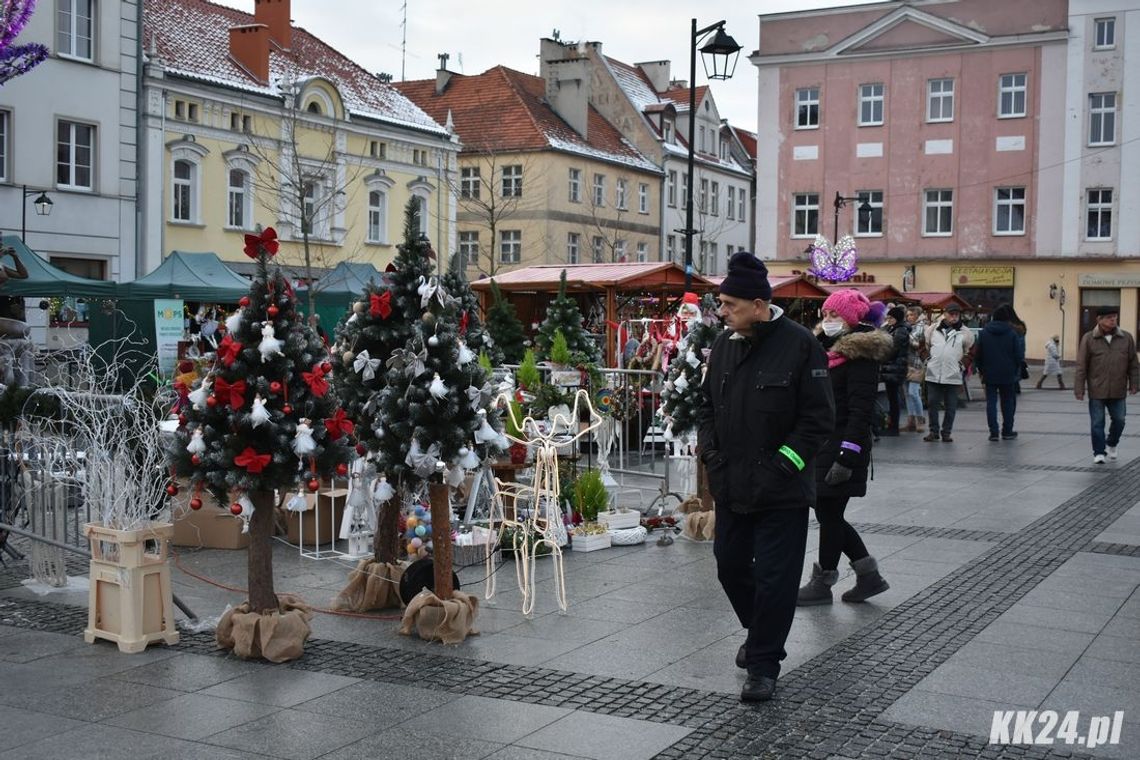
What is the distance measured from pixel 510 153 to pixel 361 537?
1801 inches

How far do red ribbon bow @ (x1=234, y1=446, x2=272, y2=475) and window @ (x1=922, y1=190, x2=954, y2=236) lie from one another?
137 feet

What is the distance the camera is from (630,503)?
11.9 meters

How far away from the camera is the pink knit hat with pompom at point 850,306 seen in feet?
25.0

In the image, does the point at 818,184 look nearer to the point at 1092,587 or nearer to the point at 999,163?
the point at 999,163

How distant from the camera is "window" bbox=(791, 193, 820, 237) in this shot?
4775 cm

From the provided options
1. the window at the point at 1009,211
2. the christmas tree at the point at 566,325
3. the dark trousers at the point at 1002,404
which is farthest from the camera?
the window at the point at 1009,211

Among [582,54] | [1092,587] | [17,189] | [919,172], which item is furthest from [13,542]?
[582,54]

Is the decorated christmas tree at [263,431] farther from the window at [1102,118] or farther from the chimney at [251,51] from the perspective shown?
the window at [1102,118]

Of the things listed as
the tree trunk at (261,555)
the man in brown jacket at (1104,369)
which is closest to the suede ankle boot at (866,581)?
the tree trunk at (261,555)

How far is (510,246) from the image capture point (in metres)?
54.6

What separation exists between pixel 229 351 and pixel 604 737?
2.76m

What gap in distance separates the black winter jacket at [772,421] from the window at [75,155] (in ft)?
89.0

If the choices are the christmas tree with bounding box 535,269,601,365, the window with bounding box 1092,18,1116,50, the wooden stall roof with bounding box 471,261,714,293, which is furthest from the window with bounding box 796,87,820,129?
the christmas tree with bounding box 535,269,601,365

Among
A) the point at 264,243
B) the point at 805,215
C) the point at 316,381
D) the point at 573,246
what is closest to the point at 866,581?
the point at 316,381
